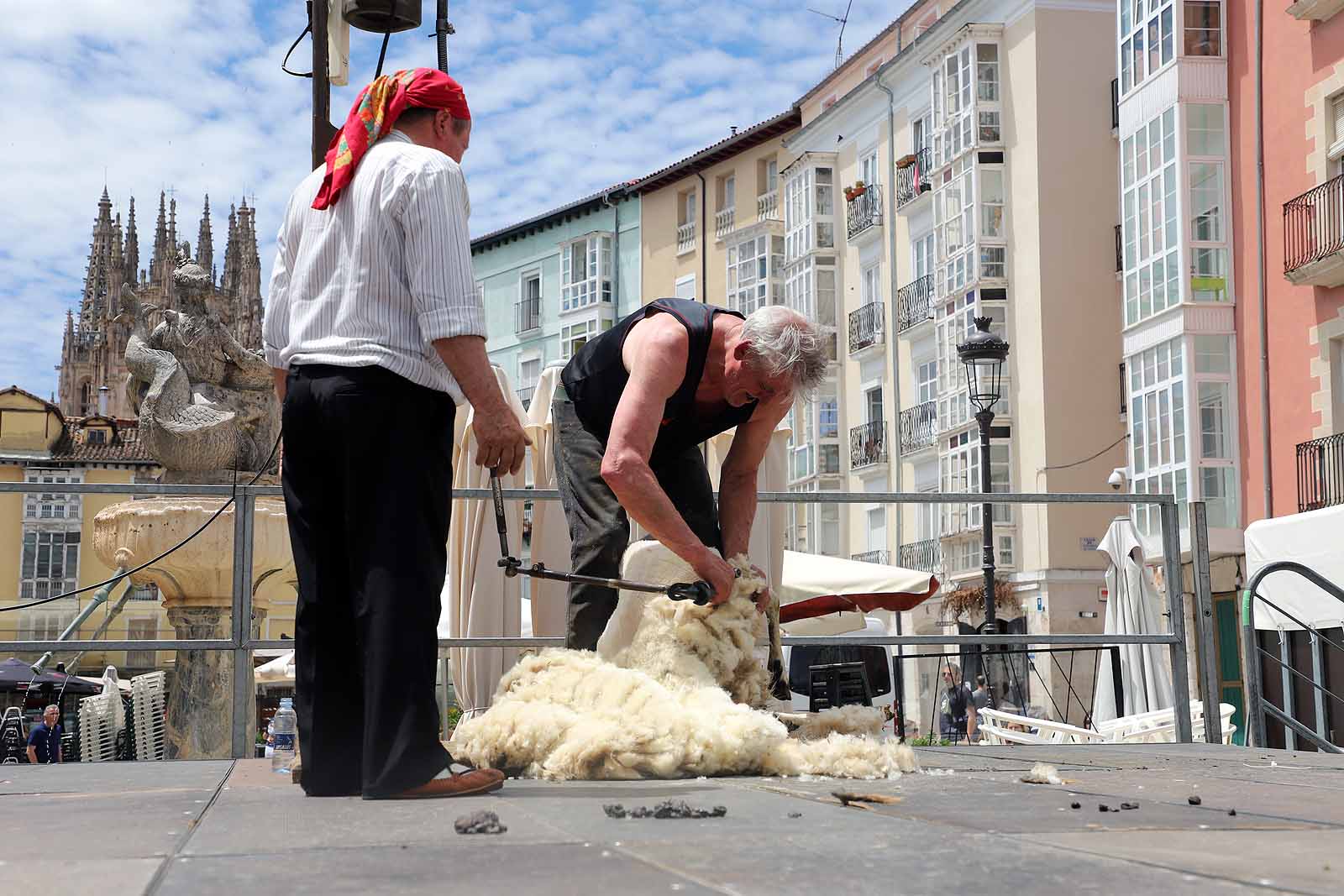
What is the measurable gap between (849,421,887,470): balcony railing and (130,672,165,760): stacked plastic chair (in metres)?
26.6

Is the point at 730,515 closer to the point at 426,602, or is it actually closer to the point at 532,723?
the point at 532,723

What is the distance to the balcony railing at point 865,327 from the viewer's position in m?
43.8

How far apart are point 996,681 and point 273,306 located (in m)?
31.8

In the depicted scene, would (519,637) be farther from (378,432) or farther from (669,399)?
(378,432)

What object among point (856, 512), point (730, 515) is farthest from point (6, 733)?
point (856, 512)

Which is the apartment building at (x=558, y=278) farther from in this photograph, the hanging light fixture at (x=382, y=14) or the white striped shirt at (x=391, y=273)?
the white striped shirt at (x=391, y=273)

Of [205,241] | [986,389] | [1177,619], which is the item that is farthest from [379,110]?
[205,241]

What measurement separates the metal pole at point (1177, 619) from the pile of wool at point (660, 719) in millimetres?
2827

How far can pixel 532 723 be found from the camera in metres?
4.47

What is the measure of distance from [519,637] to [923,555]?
34.5m

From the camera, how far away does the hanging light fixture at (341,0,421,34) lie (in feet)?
29.2

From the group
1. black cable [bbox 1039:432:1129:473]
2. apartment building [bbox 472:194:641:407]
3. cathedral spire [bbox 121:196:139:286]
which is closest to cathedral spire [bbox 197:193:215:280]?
cathedral spire [bbox 121:196:139:286]

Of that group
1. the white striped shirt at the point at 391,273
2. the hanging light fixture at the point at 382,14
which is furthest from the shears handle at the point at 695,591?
the hanging light fixture at the point at 382,14

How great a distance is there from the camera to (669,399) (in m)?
5.14
